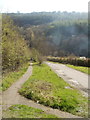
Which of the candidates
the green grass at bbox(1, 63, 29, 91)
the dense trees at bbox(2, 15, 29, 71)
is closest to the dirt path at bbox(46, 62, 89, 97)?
the green grass at bbox(1, 63, 29, 91)

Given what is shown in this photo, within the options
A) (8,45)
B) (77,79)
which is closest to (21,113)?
(8,45)

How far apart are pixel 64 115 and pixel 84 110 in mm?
1447

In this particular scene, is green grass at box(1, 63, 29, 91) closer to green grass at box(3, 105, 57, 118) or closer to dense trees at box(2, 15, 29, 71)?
dense trees at box(2, 15, 29, 71)

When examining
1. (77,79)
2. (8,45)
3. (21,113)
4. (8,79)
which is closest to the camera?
(21,113)

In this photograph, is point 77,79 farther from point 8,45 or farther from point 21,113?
point 21,113

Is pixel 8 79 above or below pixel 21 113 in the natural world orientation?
below

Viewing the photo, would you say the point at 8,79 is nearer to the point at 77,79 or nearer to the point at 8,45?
the point at 8,45

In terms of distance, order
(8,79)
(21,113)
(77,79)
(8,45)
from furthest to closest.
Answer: (77,79), (8,79), (8,45), (21,113)

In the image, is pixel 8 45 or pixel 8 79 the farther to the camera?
pixel 8 79

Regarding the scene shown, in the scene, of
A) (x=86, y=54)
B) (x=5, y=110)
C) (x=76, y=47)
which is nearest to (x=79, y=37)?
(x=76, y=47)

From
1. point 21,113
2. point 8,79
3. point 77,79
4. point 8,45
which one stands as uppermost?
point 8,45

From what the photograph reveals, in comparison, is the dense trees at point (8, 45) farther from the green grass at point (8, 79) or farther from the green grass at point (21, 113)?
the green grass at point (21, 113)

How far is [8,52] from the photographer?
18531mm

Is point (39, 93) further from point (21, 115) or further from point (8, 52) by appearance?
point (8, 52)
